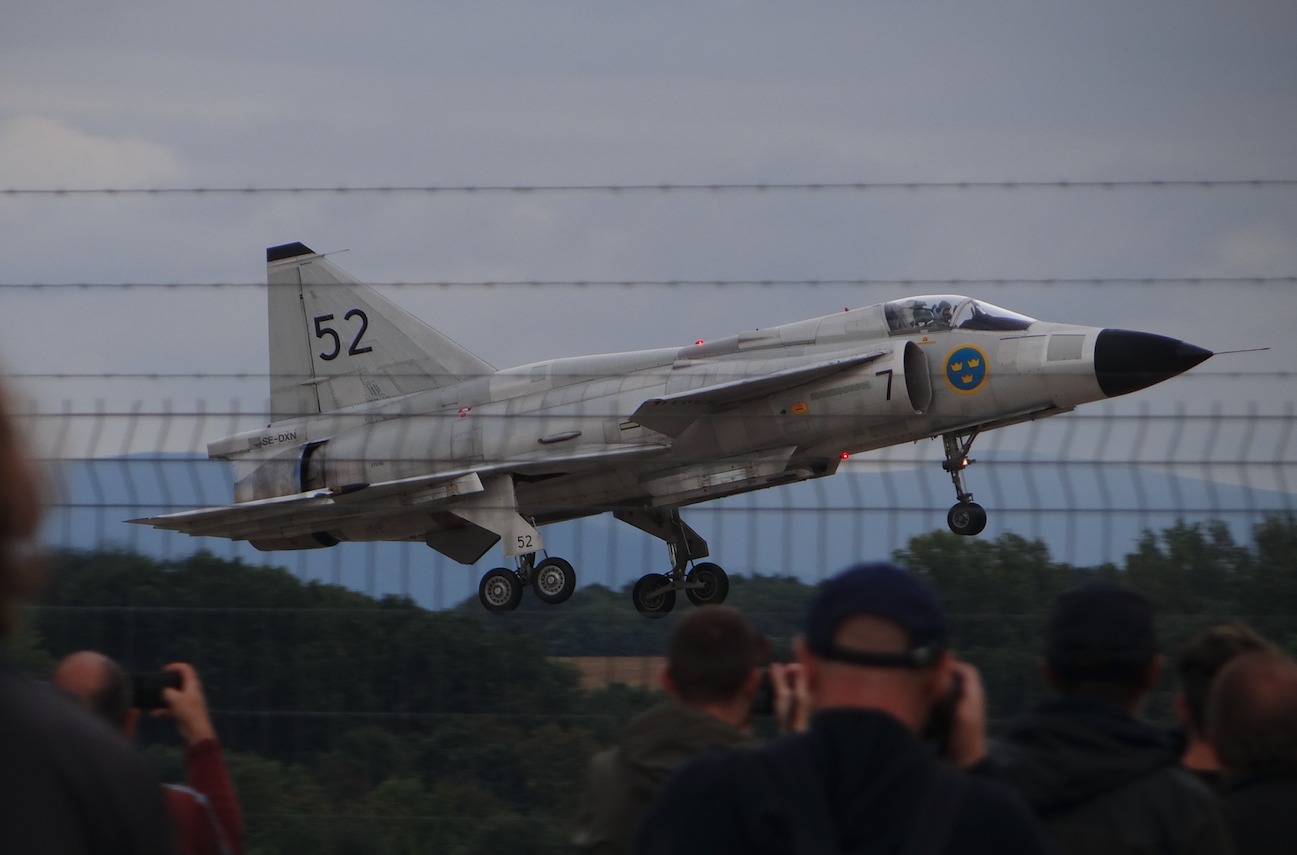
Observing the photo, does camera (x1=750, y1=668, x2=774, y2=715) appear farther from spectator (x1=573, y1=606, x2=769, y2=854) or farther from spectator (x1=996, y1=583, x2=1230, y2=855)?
spectator (x1=996, y1=583, x2=1230, y2=855)

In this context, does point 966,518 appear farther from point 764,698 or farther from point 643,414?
point 643,414

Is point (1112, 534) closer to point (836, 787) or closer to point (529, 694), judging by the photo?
point (529, 694)

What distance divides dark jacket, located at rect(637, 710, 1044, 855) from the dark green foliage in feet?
11.2

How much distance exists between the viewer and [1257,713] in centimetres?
286

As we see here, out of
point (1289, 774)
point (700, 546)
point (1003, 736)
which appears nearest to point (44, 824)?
point (1003, 736)

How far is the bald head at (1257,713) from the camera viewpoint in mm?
2852

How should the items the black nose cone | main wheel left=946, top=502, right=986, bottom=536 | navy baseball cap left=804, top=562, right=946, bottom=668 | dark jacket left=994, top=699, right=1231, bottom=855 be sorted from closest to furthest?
navy baseball cap left=804, top=562, right=946, bottom=668 → dark jacket left=994, top=699, right=1231, bottom=855 → main wheel left=946, top=502, right=986, bottom=536 → the black nose cone

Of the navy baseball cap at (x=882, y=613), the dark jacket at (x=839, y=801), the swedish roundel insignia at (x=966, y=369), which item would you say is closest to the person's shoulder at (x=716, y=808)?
the dark jacket at (x=839, y=801)

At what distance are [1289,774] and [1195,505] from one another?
10.9 ft

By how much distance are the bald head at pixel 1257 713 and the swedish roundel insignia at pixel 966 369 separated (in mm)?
12376

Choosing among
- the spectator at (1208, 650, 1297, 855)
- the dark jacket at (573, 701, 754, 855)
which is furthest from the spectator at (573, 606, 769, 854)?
the spectator at (1208, 650, 1297, 855)

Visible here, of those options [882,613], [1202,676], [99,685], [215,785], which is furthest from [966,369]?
[882,613]

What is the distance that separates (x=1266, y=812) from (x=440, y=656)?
3.65 m

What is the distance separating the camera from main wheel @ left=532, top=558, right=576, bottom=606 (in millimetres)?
16141
